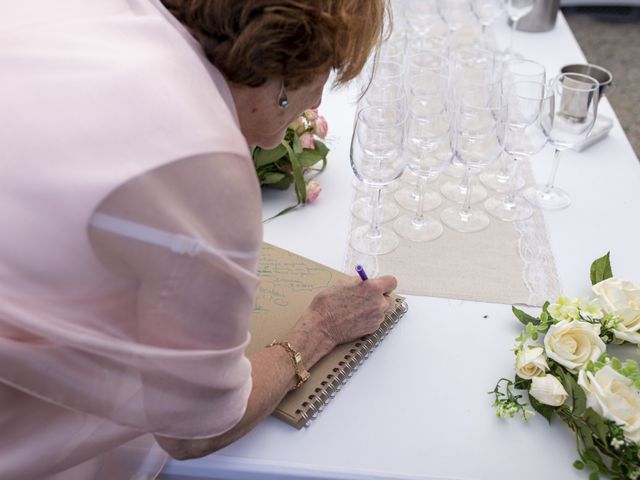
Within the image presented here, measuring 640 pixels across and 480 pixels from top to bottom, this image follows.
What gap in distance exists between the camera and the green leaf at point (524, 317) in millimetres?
1009

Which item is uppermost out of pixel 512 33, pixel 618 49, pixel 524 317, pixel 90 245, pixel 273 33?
pixel 273 33

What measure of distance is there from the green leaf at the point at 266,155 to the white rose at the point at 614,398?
663 millimetres

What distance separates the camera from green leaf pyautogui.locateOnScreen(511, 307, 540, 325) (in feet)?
3.31

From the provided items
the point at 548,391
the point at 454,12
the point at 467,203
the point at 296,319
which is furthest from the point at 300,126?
the point at 454,12

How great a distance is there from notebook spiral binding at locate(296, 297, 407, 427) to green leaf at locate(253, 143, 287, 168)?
0.38m

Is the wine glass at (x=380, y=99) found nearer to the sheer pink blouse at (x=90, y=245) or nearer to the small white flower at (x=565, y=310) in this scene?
the small white flower at (x=565, y=310)

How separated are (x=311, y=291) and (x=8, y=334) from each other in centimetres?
47

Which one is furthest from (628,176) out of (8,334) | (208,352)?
(8,334)

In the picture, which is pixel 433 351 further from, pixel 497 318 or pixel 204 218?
pixel 204 218

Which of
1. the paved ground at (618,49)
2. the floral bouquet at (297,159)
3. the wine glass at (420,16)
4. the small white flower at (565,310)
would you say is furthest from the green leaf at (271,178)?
the paved ground at (618,49)

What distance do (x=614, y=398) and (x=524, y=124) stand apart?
595 millimetres

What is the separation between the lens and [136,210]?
64 centimetres

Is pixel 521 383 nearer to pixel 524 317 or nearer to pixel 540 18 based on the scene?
pixel 524 317

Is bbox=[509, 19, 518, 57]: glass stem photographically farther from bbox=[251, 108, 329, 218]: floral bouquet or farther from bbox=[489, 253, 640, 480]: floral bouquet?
bbox=[489, 253, 640, 480]: floral bouquet
